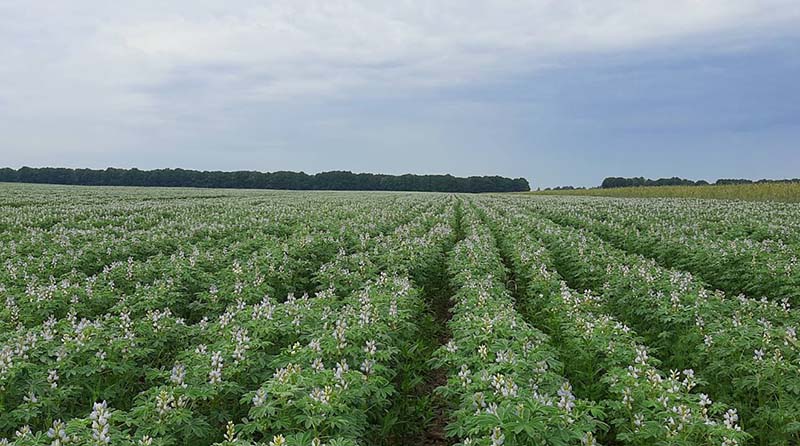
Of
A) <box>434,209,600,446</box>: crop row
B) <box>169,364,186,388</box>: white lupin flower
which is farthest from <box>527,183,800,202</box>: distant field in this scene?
<box>169,364,186,388</box>: white lupin flower

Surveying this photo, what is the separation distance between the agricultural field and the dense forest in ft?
346

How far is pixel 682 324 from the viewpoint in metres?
7.21

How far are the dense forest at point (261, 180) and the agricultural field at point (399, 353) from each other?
10540 cm

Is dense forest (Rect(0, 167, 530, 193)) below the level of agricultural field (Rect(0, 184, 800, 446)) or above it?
above

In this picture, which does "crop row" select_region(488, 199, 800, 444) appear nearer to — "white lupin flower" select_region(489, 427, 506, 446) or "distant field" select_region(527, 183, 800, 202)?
"white lupin flower" select_region(489, 427, 506, 446)

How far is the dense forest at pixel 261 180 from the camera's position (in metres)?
106

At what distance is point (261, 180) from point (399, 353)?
4447 inches

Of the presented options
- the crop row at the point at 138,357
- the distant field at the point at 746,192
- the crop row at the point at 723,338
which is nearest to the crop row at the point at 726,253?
the crop row at the point at 723,338

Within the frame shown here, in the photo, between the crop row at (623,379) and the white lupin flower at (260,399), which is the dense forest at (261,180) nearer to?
the crop row at (623,379)

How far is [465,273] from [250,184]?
10959 centimetres

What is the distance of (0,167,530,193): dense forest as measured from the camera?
10569 centimetres

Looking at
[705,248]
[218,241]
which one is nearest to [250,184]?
[218,241]

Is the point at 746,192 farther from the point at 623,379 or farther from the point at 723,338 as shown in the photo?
the point at 623,379

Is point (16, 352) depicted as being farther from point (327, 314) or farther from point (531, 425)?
point (531, 425)
